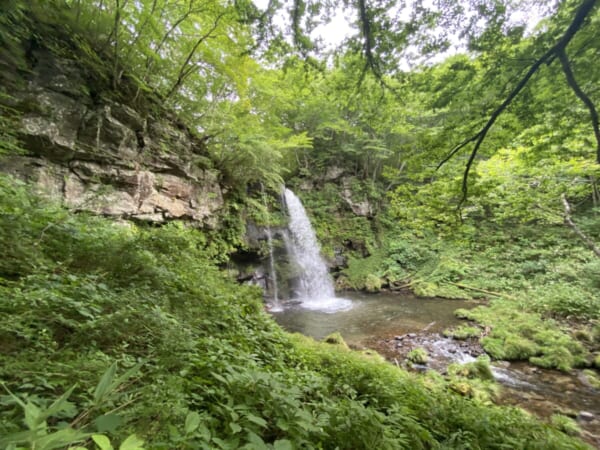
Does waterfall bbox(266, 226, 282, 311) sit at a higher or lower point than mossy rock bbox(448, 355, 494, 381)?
higher

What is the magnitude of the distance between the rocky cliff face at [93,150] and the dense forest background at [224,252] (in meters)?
0.13

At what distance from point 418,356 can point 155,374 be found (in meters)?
5.91

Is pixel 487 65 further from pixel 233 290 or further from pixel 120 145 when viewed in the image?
pixel 120 145

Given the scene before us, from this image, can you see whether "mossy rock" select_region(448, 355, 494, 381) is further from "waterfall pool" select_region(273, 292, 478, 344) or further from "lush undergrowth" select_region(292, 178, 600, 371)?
"waterfall pool" select_region(273, 292, 478, 344)

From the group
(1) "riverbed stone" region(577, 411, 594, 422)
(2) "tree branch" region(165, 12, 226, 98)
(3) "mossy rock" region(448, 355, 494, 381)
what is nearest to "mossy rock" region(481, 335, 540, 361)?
(3) "mossy rock" region(448, 355, 494, 381)

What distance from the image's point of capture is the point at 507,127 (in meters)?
3.28

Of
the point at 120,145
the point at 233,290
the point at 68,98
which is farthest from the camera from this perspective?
the point at 120,145

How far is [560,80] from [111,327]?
459cm

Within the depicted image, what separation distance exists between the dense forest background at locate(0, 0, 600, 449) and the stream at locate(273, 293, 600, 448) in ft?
1.37

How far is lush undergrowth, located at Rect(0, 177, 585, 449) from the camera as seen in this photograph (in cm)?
92

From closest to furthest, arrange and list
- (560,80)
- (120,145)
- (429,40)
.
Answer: (560,80) < (429,40) < (120,145)

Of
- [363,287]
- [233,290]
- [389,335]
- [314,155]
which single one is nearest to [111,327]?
[233,290]

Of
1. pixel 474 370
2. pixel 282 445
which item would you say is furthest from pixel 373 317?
pixel 282 445

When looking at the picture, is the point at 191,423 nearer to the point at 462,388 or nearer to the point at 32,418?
the point at 32,418
